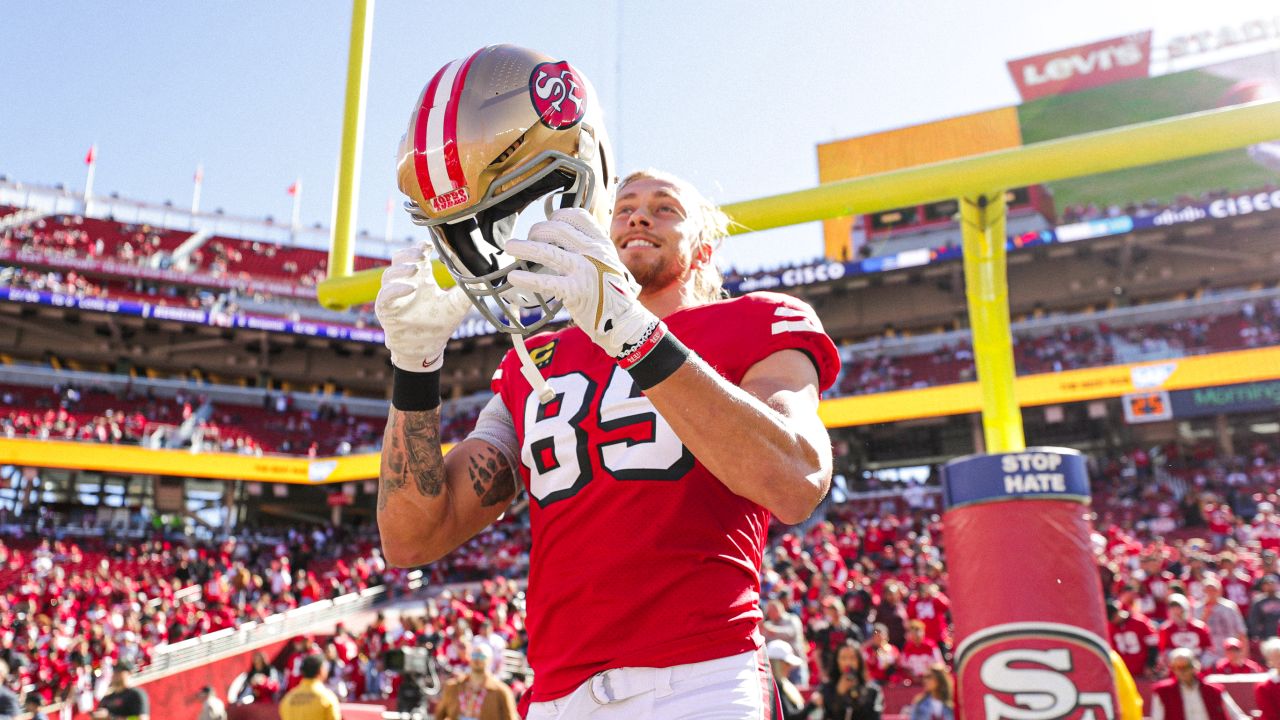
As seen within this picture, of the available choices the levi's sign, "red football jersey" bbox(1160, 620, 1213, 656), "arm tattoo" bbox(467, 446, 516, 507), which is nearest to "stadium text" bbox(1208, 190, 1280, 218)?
the levi's sign

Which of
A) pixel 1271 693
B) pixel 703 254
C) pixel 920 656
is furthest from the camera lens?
pixel 920 656

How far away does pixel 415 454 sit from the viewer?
1.62 m

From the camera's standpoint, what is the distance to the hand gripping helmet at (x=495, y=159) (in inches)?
52.5

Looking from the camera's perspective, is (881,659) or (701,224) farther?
(881,659)

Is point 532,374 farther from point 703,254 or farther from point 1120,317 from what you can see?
point 1120,317

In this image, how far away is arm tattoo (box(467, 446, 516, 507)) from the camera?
68.5 inches

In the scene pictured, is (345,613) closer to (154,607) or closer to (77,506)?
(154,607)

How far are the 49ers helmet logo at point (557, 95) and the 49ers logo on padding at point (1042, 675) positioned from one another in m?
2.39

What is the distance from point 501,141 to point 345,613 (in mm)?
17075

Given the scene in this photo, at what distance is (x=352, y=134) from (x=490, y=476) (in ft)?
8.72

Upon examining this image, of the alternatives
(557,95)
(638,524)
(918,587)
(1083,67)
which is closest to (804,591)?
(918,587)

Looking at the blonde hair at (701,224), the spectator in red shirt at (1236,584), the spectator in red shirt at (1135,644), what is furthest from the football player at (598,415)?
the spectator in red shirt at (1236,584)

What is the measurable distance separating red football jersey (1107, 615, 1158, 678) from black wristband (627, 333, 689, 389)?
23.0ft

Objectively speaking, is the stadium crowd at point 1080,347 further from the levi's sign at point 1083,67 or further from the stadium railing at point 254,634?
the stadium railing at point 254,634
